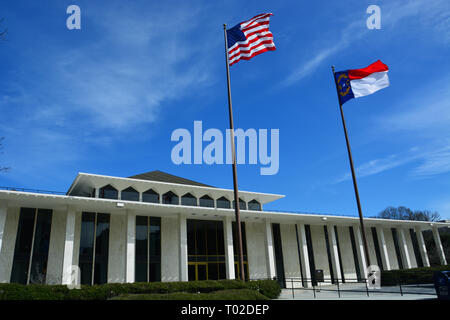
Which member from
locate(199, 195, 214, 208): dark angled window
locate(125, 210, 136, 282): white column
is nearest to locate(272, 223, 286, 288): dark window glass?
locate(199, 195, 214, 208): dark angled window

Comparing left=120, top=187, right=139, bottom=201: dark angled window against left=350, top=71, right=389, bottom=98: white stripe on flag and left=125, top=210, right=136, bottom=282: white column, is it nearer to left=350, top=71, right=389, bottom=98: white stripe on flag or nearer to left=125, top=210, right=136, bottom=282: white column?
left=125, top=210, right=136, bottom=282: white column

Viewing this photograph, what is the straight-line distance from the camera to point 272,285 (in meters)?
21.9

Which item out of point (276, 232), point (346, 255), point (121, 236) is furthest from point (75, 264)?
point (346, 255)

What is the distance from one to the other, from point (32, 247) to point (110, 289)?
7737 mm

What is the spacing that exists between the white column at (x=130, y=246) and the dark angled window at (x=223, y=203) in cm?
994

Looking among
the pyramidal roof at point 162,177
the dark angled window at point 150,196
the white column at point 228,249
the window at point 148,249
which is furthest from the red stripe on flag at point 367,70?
the window at point 148,249

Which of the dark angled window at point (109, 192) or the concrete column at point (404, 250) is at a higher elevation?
the dark angled window at point (109, 192)

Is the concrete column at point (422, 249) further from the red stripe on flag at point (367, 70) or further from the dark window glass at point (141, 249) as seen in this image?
the dark window glass at point (141, 249)

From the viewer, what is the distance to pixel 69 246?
853 inches

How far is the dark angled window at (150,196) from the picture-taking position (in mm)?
28469

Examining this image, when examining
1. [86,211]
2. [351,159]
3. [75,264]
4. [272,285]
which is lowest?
[272,285]

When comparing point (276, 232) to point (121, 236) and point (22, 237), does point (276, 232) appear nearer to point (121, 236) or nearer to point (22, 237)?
point (121, 236)
